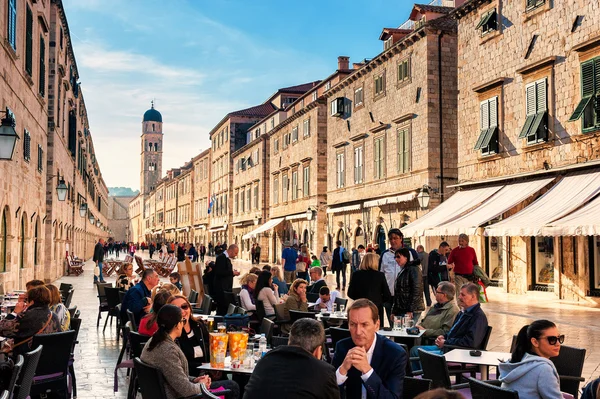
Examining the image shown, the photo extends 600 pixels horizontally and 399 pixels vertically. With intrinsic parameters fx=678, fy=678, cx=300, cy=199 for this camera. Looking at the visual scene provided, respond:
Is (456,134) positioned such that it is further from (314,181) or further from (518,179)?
(314,181)

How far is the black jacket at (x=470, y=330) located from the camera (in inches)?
293

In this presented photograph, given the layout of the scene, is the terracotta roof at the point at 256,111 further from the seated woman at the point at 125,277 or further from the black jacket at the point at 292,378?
the black jacket at the point at 292,378

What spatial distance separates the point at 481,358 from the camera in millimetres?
6703

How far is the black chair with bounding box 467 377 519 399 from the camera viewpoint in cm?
460

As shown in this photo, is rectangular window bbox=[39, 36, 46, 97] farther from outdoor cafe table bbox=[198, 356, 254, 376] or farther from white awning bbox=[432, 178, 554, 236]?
outdoor cafe table bbox=[198, 356, 254, 376]

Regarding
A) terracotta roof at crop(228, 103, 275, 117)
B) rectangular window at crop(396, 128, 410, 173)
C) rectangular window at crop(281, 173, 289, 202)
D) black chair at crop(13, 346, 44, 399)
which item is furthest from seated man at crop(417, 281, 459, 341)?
terracotta roof at crop(228, 103, 275, 117)

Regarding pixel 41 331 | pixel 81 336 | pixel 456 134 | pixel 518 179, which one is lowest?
pixel 81 336

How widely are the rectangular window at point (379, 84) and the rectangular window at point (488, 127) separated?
291 inches

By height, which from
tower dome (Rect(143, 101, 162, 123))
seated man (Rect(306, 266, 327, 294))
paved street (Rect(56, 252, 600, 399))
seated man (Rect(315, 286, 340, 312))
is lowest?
paved street (Rect(56, 252, 600, 399))

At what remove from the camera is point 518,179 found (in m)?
19.3

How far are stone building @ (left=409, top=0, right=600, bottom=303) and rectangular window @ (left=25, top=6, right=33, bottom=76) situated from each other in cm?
1166

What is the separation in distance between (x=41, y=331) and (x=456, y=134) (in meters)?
19.8

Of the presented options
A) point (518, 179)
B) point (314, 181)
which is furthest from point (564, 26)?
point (314, 181)

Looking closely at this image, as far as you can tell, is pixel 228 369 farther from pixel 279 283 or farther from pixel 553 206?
pixel 553 206
